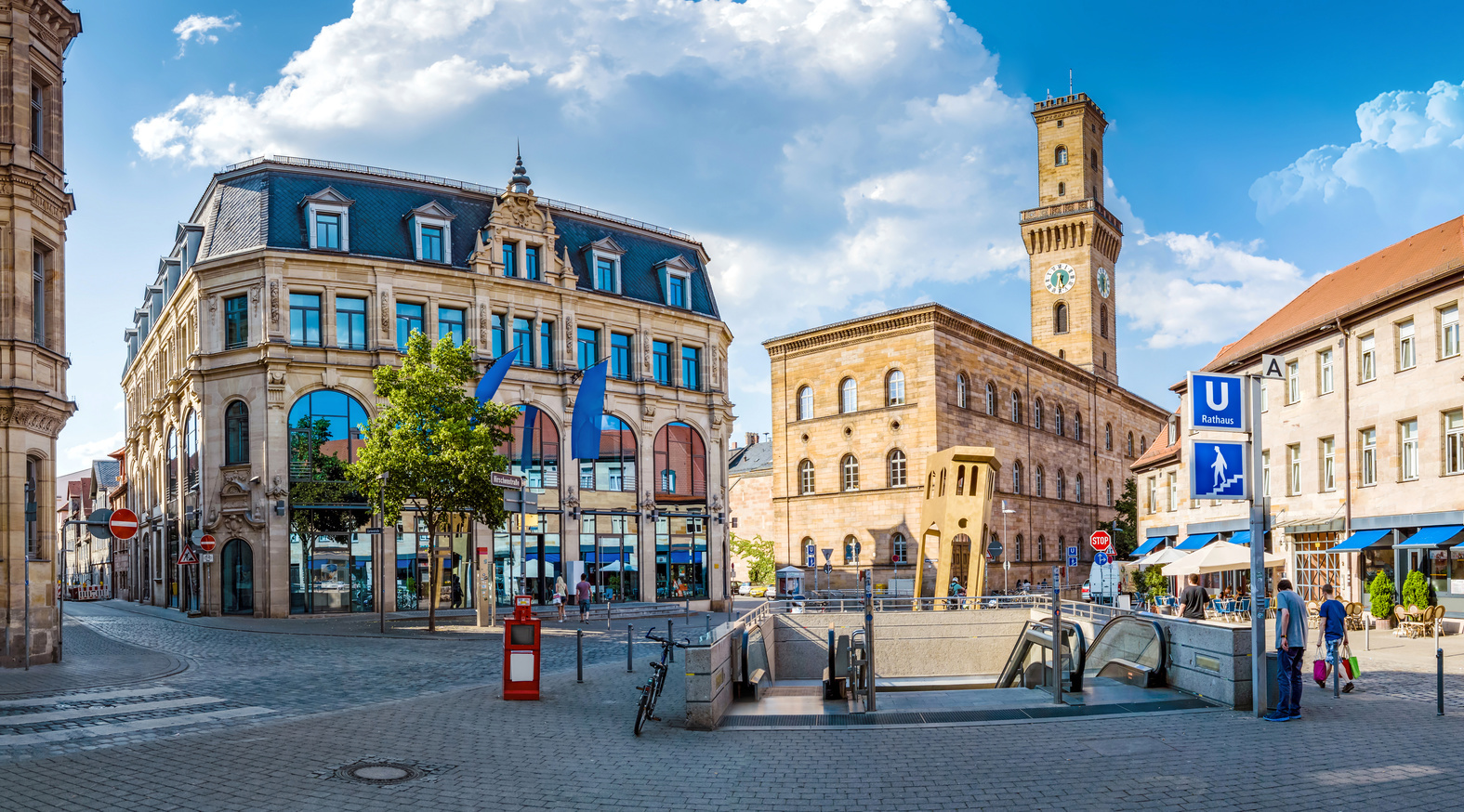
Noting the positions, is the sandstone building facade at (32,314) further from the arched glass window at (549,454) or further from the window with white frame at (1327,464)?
the window with white frame at (1327,464)

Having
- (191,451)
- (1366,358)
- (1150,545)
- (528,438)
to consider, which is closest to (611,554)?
(528,438)

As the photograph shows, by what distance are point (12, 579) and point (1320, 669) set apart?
21098 millimetres

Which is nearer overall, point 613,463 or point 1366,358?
point 1366,358

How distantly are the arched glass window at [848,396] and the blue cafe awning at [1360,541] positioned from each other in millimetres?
32238

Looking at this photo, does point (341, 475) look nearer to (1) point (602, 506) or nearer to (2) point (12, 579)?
(1) point (602, 506)

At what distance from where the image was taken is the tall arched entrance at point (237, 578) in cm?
3744

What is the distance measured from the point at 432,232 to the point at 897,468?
27240mm

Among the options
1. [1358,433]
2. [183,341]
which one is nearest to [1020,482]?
[1358,433]

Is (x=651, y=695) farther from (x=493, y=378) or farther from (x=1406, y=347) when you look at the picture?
(x=1406, y=347)

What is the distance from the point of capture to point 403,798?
9109mm

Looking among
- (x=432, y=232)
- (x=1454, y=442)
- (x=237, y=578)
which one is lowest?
(x=237, y=578)

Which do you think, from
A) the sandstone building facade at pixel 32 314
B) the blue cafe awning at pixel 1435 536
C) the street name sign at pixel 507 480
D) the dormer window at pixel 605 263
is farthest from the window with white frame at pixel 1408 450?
the sandstone building facade at pixel 32 314

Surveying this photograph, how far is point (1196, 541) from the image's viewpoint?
127ft

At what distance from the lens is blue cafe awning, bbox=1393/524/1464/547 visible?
81.7 ft
